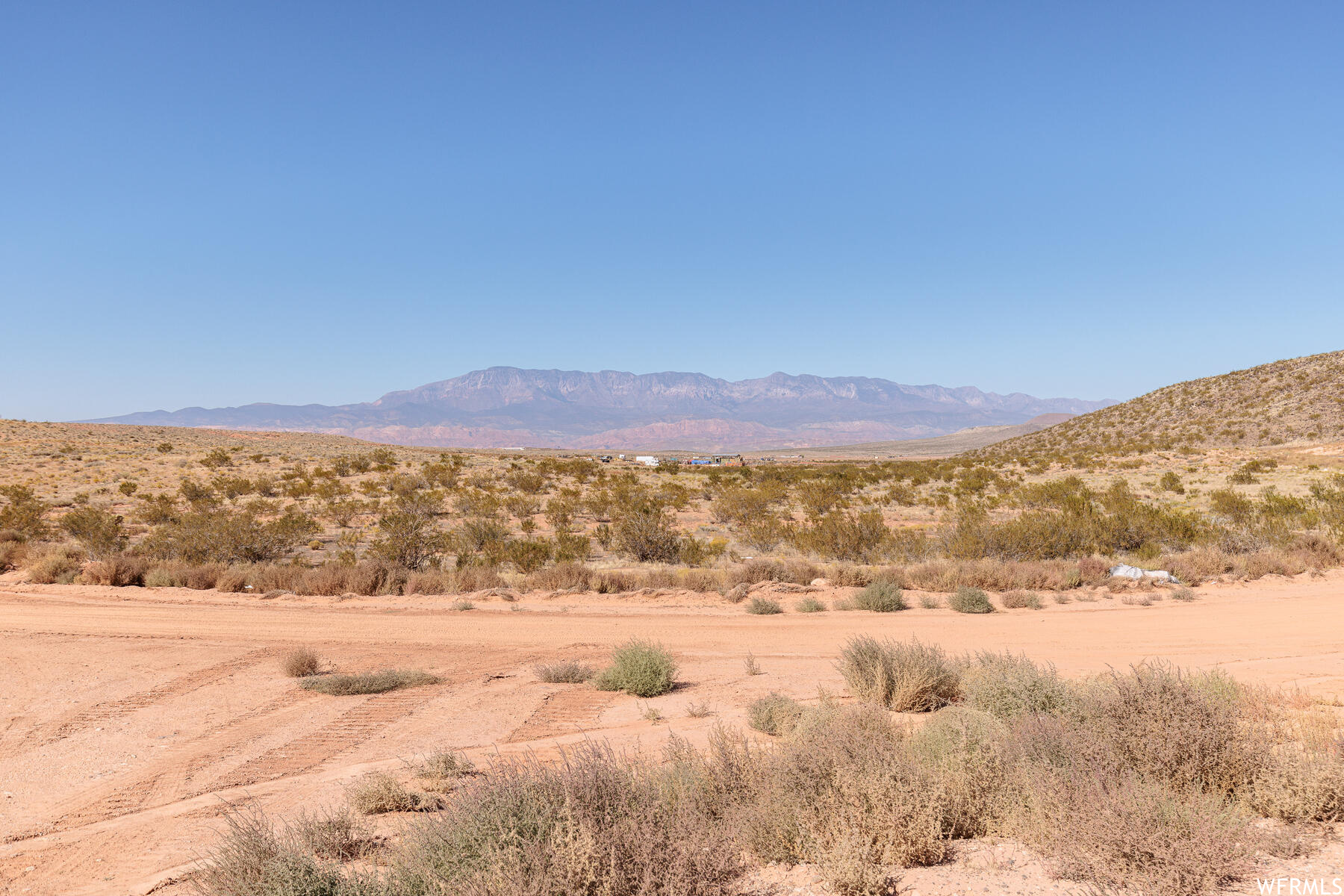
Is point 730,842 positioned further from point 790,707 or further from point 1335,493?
point 1335,493

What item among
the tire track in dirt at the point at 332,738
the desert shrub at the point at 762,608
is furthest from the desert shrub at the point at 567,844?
the desert shrub at the point at 762,608

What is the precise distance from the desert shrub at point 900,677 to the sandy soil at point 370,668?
0.71m

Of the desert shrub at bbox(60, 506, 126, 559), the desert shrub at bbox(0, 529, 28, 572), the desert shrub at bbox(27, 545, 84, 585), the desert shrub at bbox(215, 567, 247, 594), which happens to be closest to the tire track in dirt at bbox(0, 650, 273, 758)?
the desert shrub at bbox(215, 567, 247, 594)

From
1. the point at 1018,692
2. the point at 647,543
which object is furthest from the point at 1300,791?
the point at 647,543

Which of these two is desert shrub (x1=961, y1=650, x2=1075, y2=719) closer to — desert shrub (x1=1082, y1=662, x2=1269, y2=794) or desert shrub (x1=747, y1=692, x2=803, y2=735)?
desert shrub (x1=1082, y1=662, x2=1269, y2=794)

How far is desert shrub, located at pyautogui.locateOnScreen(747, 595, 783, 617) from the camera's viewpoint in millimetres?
14140

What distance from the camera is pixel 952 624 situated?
12.8 meters

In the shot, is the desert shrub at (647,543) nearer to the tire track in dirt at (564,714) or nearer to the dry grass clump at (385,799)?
the tire track in dirt at (564,714)

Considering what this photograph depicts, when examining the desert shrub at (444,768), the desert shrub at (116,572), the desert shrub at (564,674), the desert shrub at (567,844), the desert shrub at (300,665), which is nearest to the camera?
the desert shrub at (567,844)

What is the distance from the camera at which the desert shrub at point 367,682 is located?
30.0 ft

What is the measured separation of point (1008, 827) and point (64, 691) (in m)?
10.7

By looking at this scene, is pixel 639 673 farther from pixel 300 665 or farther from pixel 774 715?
pixel 300 665

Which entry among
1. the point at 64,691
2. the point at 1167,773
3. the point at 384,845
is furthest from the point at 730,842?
the point at 64,691

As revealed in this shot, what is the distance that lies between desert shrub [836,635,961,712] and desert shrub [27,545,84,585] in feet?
58.8
